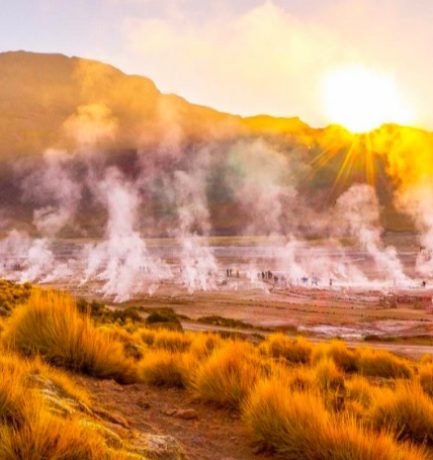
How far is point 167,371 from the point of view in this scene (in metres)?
8.70

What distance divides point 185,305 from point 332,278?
109 feet

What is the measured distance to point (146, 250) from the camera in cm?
13362

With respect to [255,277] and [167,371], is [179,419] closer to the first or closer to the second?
[167,371]

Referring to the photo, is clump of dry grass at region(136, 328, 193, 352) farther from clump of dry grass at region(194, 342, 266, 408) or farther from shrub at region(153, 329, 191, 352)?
clump of dry grass at region(194, 342, 266, 408)

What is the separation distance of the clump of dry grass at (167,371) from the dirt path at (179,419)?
1.19ft

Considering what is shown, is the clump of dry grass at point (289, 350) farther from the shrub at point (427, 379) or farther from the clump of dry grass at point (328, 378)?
the clump of dry grass at point (328, 378)

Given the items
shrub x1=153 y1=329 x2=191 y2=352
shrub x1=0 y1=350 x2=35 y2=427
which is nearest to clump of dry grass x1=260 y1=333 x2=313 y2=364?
shrub x1=153 y1=329 x2=191 y2=352

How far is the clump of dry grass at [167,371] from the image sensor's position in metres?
8.54

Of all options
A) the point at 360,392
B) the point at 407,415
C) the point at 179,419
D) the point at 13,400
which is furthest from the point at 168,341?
the point at 13,400

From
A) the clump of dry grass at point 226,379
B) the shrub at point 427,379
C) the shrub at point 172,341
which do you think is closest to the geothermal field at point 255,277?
the shrub at point 172,341

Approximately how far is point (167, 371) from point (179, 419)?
2068 mm

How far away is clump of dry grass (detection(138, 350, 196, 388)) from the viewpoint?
8542mm

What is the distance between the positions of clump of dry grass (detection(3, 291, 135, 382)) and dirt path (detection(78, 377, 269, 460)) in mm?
401

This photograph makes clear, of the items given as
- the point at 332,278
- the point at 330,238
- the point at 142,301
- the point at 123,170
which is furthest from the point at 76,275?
the point at 123,170
